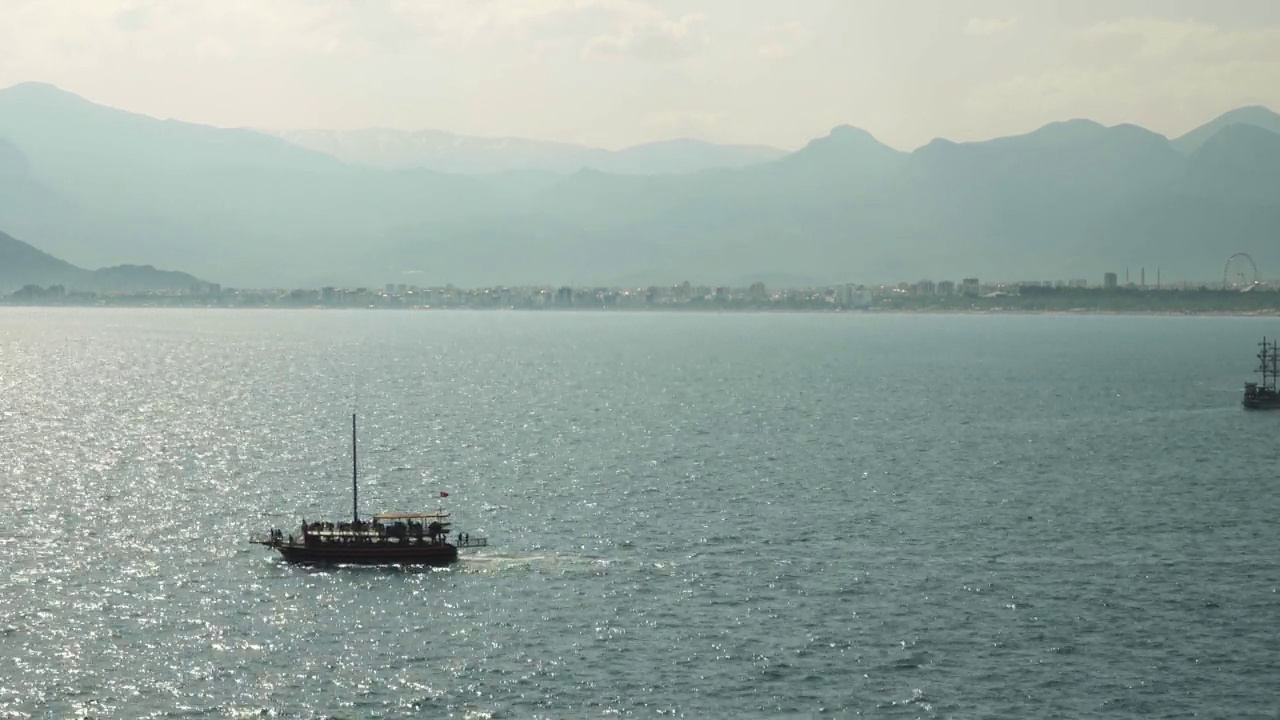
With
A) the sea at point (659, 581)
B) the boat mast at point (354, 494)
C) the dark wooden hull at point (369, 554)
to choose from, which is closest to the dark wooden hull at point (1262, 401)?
the sea at point (659, 581)

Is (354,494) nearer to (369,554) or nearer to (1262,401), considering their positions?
(369,554)

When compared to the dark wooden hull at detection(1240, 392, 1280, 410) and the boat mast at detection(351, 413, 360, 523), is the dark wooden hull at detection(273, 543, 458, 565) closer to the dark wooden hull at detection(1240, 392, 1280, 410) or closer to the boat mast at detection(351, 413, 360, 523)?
the boat mast at detection(351, 413, 360, 523)

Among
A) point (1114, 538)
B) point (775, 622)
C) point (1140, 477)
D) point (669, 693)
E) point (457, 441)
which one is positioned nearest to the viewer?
point (669, 693)

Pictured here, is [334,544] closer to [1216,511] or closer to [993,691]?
[993,691]

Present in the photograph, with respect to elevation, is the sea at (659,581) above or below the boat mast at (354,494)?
below

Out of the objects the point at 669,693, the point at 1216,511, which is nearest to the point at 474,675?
the point at 669,693

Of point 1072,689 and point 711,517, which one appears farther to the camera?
point 711,517

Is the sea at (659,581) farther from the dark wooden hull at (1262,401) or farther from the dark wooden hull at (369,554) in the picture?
the dark wooden hull at (1262,401)

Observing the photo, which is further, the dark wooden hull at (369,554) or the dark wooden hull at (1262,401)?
the dark wooden hull at (1262,401)
